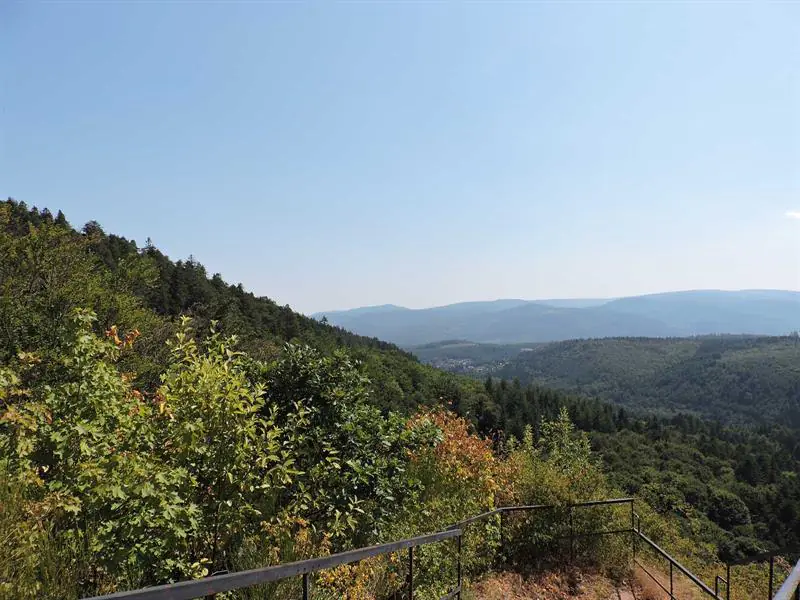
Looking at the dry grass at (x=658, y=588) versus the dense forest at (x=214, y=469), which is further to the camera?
the dry grass at (x=658, y=588)

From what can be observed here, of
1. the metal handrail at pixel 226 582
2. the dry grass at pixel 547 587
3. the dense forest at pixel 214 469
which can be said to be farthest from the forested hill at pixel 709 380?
the metal handrail at pixel 226 582

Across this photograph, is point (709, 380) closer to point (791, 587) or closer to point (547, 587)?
point (547, 587)

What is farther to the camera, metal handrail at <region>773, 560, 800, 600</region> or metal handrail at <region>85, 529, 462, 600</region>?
metal handrail at <region>773, 560, 800, 600</region>

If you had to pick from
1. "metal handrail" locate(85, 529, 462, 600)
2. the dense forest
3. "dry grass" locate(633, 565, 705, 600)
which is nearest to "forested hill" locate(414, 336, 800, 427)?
"dry grass" locate(633, 565, 705, 600)

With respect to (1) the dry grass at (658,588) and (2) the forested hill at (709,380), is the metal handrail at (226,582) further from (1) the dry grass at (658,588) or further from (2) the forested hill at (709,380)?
(2) the forested hill at (709,380)

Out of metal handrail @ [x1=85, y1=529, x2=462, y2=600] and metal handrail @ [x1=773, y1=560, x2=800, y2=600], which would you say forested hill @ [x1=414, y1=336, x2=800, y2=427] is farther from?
metal handrail @ [x1=85, y1=529, x2=462, y2=600]

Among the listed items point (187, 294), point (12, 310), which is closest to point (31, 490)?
point (12, 310)

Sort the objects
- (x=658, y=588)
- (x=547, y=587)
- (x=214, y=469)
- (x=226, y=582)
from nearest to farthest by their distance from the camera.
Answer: (x=226, y=582) < (x=214, y=469) < (x=547, y=587) < (x=658, y=588)

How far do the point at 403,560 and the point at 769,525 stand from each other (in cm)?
5950

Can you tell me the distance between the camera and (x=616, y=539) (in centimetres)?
771

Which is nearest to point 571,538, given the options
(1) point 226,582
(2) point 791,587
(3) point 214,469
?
(3) point 214,469

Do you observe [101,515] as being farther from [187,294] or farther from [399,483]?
[187,294]

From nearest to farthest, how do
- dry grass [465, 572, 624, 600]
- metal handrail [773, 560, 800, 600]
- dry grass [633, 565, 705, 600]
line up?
metal handrail [773, 560, 800, 600] → dry grass [465, 572, 624, 600] → dry grass [633, 565, 705, 600]

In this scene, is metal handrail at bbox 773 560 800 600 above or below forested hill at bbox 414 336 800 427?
above
